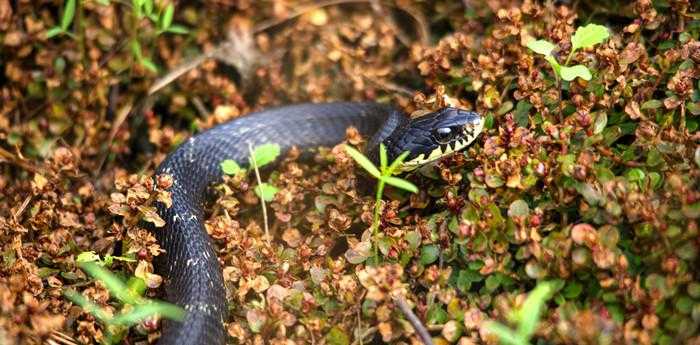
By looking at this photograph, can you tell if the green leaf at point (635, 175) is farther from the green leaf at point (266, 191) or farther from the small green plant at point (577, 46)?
the green leaf at point (266, 191)

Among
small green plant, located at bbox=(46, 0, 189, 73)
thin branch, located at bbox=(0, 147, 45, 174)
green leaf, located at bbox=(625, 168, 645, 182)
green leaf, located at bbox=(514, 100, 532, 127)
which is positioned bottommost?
green leaf, located at bbox=(625, 168, 645, 182)

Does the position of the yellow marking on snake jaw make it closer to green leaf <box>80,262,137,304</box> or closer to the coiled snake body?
the coiled snake body

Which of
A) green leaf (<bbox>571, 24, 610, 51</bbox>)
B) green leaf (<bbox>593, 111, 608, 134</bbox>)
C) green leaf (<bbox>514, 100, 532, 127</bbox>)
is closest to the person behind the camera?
green leaf (<bbox>571, 24, 610, 51</bbox>)

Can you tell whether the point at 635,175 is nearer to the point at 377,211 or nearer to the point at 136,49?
the point at 377,211

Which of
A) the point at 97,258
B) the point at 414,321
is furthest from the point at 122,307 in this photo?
the point at 414,321

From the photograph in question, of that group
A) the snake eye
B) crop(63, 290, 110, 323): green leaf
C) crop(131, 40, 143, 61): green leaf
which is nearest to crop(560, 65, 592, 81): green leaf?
the snake eye
